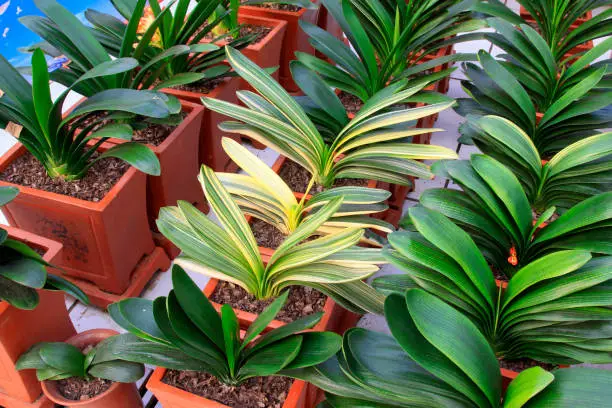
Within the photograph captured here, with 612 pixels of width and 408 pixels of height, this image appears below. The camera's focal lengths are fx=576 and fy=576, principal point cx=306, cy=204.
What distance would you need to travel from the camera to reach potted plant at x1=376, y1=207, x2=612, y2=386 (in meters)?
1.07

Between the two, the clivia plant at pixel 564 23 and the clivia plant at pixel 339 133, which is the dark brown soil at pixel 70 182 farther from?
the clivia plant at pixel 564 23

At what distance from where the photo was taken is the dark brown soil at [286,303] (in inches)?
55.0

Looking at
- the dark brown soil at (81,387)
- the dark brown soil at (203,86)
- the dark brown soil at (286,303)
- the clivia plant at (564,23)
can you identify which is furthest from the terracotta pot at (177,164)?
the clivia plant at (564,23)

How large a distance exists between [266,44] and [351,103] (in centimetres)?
49

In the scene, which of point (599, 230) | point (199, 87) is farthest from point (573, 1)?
point (199, 87)

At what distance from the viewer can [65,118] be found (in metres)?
1.51

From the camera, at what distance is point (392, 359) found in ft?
3.53

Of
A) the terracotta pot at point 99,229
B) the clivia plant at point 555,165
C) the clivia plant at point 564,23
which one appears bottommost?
the terracotta pot at point 99,229

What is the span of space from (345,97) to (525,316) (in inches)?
46.6

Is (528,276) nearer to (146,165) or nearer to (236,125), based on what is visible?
(236,125)

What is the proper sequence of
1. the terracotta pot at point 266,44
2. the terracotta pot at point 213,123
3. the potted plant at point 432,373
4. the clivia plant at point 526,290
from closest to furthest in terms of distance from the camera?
the potted plant at point 432,373 < the clivia plant at point 526,290 < the terracotta pot at point 213,123 < the terracotta pot at point 266,44

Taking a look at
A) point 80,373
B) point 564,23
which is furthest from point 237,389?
point 564,23

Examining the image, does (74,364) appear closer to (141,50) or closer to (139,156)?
(139,156)

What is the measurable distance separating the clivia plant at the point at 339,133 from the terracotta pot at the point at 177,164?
31 centimetres
